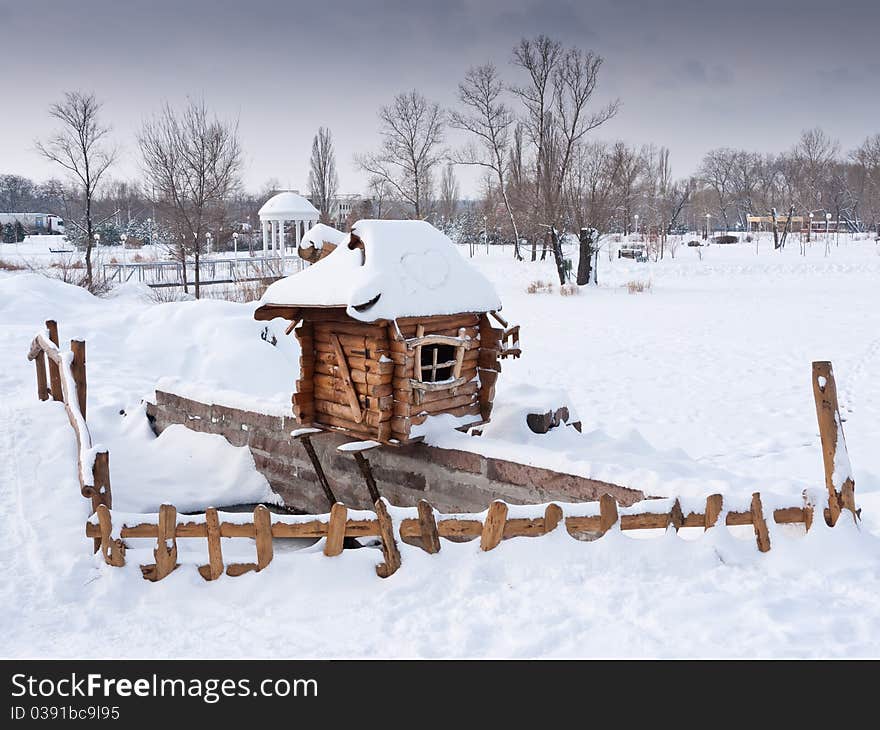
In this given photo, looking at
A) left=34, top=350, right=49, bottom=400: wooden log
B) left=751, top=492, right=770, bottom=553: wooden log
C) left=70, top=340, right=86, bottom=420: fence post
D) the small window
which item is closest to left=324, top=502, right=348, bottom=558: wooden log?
the small window

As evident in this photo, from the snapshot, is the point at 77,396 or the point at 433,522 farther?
the point at 77,396

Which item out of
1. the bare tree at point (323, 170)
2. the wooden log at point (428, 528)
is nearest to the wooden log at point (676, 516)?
the wooden log at point (428, 528)

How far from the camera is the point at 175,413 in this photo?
9953 millimetres

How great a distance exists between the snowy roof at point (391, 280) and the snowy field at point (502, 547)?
1.22 meters

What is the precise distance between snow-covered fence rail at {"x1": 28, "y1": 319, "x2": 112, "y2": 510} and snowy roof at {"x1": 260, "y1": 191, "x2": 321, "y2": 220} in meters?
23.8

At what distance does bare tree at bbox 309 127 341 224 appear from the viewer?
145 feet

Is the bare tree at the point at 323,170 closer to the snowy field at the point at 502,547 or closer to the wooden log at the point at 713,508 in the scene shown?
the snowy field at the point at 502,547

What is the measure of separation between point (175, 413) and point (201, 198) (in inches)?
653

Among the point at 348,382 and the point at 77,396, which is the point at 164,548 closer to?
the point at 348,382

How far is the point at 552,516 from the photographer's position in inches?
197

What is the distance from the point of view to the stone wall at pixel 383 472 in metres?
6.39

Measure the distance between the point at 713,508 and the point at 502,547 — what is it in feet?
4.36

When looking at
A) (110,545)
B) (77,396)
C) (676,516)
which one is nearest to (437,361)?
(676,516)

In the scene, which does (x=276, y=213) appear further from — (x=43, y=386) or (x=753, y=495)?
(x=753, y=495)
